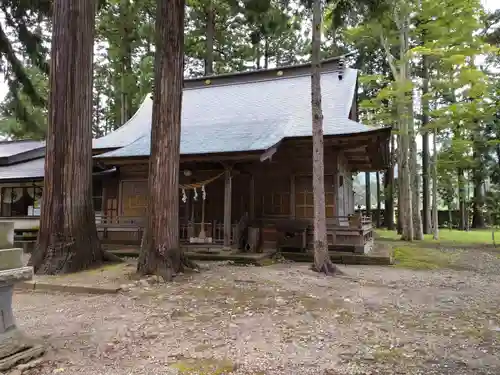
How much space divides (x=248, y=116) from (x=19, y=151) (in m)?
11.4

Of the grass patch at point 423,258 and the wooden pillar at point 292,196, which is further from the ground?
the wooden pillar at point 292,196

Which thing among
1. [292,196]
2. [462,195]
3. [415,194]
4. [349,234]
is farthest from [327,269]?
[462,195]

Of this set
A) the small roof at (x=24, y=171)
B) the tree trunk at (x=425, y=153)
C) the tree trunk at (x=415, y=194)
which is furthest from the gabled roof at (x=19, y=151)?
the tree trunk at (x=425, y=153)

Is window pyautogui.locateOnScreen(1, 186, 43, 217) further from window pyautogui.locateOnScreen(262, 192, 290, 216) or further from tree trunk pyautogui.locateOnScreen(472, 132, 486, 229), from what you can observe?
tree trunk pyautogui.locateOnScreen(472, 132, 486, 229)

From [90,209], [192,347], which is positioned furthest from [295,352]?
[90,209]

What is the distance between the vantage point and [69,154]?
7.23m

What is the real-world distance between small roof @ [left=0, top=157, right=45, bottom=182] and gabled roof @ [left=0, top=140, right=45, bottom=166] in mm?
258

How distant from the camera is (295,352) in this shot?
344cm

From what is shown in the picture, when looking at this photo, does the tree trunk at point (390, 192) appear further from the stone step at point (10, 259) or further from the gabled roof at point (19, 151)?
the stone step at point (10, 259)

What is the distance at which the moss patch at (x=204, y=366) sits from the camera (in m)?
3.02

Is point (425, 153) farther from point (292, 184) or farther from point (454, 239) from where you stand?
point (292, 184)

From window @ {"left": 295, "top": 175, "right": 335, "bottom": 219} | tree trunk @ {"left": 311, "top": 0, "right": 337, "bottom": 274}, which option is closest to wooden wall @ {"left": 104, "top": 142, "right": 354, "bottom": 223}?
window @ {"left": 295, "top": 175, "right": 335, "bottom": 219}

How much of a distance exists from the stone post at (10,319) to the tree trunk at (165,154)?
11.2 ft

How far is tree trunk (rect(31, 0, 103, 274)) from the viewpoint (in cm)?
703
